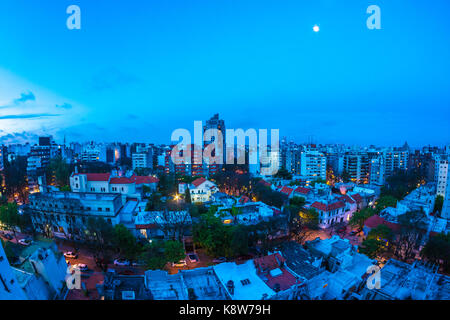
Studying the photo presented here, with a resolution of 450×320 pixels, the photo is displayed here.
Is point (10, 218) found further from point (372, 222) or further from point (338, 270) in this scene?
point (372, 222)

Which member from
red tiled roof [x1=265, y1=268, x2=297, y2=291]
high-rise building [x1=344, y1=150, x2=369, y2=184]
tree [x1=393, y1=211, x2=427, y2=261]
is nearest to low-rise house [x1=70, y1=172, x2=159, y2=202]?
red tiled roof [x1=265, y1=268, x2=297, y2=291]

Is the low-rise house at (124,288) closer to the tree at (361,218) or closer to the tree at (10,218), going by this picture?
the tree at (10,218)

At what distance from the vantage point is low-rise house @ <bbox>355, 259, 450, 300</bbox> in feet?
8.61

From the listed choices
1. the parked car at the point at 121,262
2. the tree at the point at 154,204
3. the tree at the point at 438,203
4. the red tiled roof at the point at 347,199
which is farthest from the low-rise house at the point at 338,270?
the tree at the point at 438,203

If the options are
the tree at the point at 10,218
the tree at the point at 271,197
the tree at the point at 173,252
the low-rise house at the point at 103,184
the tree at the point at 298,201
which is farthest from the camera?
the low-rise house at the point at 103,184

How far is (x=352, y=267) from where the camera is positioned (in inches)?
176

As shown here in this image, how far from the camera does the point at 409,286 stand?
2953mm

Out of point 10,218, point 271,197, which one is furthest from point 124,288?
point 271,197

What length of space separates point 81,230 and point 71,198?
1253mm

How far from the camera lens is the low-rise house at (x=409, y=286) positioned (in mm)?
2623

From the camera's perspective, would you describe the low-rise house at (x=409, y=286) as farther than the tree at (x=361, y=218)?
No

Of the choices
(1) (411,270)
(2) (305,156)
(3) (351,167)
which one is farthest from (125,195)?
(3) (351,167)

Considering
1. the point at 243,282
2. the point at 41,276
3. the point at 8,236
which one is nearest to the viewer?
the point at 41,276
